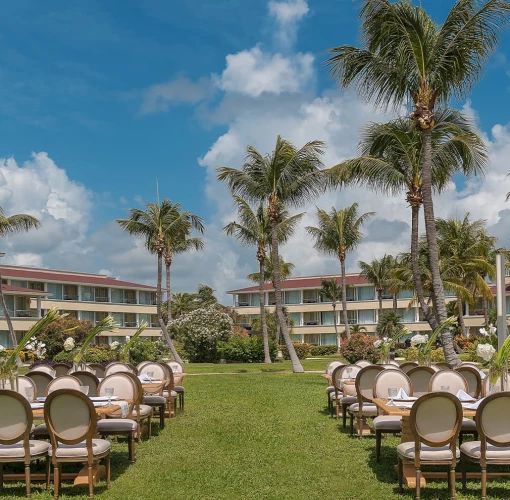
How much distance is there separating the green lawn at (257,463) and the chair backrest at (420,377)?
0.98 m

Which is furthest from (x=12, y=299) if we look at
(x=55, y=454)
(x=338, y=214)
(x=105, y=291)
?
(x=55, y=454)

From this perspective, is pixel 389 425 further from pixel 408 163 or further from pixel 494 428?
pixel 408 163

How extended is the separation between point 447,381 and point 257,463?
326 centimetres

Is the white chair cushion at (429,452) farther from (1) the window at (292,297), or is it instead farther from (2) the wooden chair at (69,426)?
(1) the window at (292,297)

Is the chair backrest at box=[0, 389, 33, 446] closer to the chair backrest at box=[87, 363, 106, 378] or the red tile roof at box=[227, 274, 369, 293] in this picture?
the chair backrest at box=[87, 363, 106, 378]

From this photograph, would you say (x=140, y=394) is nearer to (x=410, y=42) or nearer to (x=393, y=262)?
(x=410, y=42)

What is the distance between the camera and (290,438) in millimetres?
12531

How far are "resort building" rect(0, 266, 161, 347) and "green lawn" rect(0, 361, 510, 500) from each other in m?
44.6

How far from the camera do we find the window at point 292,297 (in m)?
77.9

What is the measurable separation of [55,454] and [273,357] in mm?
37212

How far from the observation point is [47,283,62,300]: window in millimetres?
66062

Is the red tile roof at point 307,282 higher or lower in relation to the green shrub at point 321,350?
higher

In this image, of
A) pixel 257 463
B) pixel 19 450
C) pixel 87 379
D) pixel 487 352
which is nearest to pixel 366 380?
pixel 257 463

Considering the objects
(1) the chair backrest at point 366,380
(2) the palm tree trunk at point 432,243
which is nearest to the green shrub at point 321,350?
(2) the palm tree trunk at point 432,243
